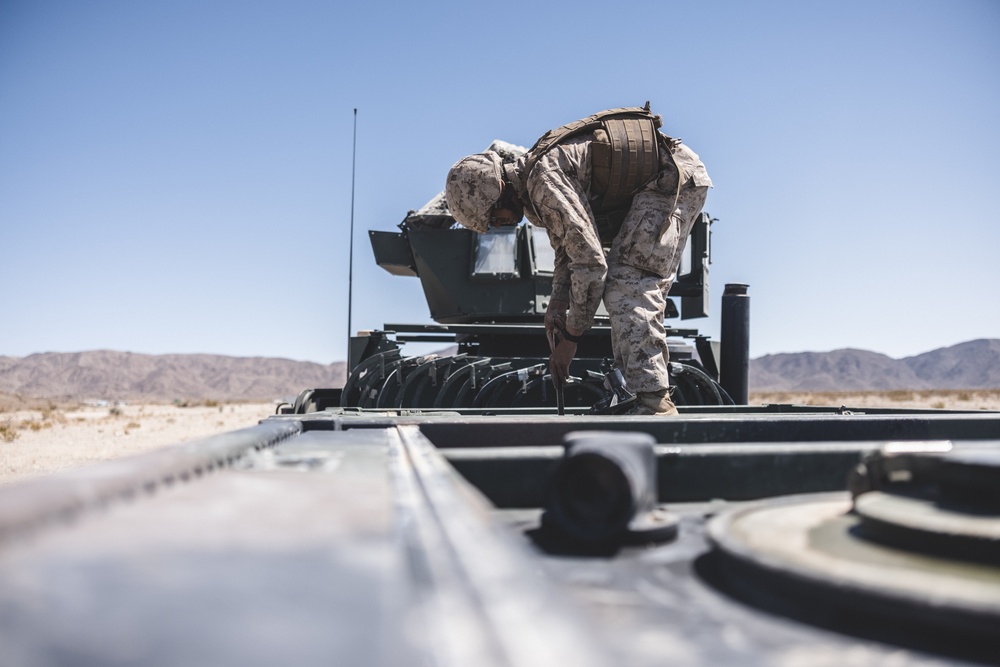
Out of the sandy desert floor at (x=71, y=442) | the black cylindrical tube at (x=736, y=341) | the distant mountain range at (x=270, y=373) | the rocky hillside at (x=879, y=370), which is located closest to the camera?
the black cylindrical tube at (x=736, y=341)

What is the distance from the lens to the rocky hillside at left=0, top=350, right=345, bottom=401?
266 feet

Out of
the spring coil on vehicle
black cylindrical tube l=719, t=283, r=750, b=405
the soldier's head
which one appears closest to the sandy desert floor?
the spring coil on vehicle

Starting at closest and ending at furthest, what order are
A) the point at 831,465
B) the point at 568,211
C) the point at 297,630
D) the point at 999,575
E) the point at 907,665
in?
the point at 297,630 → the point at 907,665 → the point at 999,575 → the point at 831,465 → the point at 568,211

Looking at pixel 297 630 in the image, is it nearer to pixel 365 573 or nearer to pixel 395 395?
pixel 365 573

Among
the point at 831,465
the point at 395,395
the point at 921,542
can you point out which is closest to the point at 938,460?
the point at 921,542

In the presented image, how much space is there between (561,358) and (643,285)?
1.66 feet

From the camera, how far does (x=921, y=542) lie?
3.23 feet

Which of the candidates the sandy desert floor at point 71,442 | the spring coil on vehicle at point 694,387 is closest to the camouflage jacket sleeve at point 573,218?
the spring coil on vehicle at point 694,387

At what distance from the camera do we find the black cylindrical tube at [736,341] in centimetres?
578

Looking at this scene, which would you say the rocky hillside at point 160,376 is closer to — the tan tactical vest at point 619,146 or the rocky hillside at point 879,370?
the rocky hillside at point 879,370

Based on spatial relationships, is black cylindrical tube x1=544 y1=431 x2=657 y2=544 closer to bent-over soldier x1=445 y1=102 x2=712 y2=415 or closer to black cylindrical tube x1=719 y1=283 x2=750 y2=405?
bent-over soldier x1=445 y1=102 x2=712 y2=415

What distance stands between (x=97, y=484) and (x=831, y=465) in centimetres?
154

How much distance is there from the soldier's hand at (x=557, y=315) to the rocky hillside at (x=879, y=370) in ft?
318

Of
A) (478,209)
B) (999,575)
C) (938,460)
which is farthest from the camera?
(478,209)
